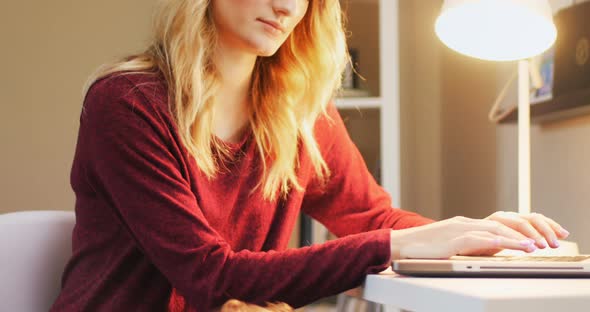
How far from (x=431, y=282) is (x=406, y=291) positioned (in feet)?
0.09

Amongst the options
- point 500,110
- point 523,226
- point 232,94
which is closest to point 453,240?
point 523,226

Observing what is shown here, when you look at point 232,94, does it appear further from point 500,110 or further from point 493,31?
point 500,110

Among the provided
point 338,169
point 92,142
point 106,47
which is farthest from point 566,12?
point 106,47

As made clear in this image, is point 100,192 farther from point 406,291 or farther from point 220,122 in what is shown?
point 406,291

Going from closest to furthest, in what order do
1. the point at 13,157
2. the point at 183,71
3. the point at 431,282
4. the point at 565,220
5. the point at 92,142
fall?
the point at 431,282 → the point at 92,142 → the point at 183,71 → the point at 565,220 → the point at 13,157

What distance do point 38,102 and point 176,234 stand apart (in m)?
1.80

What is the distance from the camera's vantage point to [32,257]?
4.11ft

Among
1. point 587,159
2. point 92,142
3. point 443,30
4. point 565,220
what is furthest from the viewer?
point 565,220

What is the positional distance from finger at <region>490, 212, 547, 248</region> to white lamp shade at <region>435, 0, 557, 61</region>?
1.56 feet

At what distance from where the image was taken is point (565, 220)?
1.81 metres

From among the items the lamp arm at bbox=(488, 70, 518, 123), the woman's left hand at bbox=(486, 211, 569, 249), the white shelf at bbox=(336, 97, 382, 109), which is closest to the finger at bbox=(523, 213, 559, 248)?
the woman's left hand at bbox=(486, 211, 569, 249)

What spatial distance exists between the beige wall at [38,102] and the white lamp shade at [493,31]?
5.11 feet

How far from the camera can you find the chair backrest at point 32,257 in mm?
1229

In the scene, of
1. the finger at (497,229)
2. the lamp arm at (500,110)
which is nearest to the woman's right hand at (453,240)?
the finger at (497,229)
